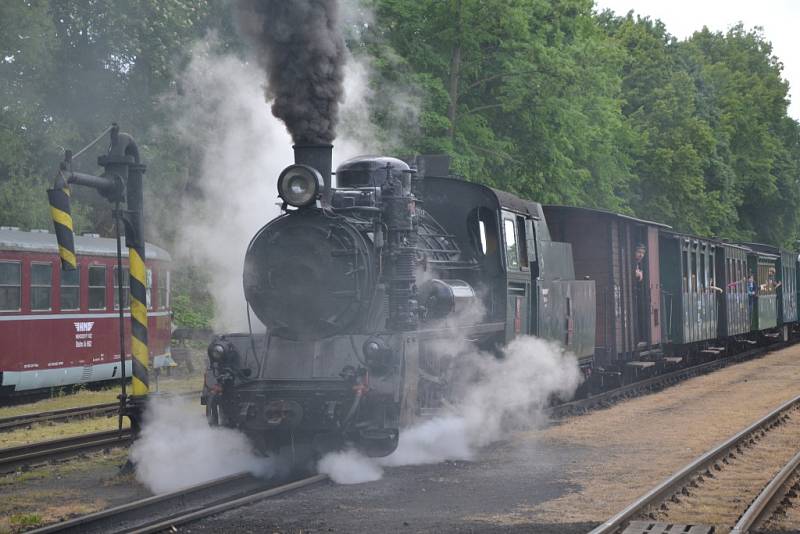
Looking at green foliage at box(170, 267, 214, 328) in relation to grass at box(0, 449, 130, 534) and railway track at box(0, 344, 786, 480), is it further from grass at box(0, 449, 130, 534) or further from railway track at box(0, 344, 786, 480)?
grass at box(0, 449, 130, 534)

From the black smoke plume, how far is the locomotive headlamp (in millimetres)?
717

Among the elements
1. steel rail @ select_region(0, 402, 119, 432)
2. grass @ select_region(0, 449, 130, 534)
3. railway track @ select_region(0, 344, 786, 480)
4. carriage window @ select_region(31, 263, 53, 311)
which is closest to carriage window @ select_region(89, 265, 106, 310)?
carriage window @ select_region(31, 263, 53, 311)

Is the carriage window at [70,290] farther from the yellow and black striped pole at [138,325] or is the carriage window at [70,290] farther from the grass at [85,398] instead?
the yellow and black striped pole at [138,325]

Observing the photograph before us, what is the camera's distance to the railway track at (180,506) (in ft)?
23.5

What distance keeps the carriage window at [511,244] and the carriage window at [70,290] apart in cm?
820

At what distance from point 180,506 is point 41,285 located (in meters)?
9.24

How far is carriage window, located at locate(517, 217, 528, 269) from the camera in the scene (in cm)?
1214

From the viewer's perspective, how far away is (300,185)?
9.28m

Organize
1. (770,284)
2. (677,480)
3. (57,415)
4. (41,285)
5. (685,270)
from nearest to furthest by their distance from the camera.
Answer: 1. (677,480)
2. (57,415)
3. (41,285)
4. (685,270)
5. (770,284)

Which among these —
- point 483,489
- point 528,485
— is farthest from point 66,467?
point 528,485

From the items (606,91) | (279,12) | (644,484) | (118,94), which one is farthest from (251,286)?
(606,91)

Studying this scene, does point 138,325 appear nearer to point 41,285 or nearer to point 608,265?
point 41,285

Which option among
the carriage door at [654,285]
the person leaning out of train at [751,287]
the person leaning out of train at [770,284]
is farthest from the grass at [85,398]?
the person leaning out of train at [770,284]

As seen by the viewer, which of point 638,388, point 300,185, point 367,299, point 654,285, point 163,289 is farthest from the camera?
Result: point 163,289
